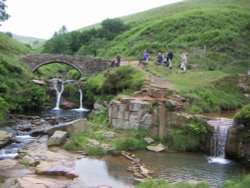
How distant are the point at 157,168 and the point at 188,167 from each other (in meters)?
1.79

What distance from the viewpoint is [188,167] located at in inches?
896

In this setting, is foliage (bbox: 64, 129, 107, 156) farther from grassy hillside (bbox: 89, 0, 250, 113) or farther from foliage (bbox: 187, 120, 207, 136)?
grassy hillside (bbox: 89, 0, 250, 113)

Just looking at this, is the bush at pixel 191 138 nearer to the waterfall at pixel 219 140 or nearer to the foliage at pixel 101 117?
the waterfall at pixel 219 140

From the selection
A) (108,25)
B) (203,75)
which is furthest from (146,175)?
(108,25)

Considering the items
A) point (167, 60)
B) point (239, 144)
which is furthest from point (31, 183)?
point (167, 60)

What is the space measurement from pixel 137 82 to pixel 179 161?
1063cm

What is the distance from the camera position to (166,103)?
2817cm

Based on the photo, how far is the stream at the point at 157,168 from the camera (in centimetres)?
2025

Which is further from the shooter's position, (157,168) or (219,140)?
(219,140)

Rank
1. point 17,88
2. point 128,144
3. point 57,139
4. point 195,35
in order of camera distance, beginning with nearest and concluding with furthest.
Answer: point 128,144 < point 57,139 < point 17,88 < point 195,35

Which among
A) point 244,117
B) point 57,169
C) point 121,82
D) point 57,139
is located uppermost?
point 121,82

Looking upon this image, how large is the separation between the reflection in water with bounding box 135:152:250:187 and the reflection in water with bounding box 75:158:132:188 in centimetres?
224

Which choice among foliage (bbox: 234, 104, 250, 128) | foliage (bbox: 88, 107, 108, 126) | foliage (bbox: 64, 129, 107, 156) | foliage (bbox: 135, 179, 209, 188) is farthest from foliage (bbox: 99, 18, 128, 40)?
foliage (bbox: 135, 179, 209, 188)

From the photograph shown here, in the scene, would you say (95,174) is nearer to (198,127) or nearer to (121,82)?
(198,127)
